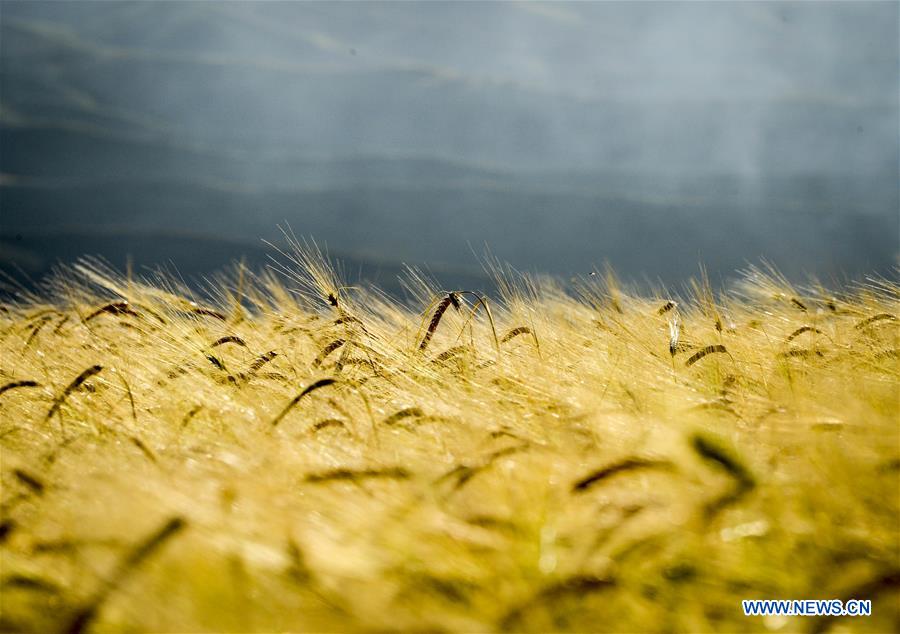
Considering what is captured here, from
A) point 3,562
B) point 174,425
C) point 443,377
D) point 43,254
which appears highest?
point 43,254

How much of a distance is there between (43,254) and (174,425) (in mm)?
18780

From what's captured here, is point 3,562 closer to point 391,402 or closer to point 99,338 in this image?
point 391,402

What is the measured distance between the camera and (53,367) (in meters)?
1.19

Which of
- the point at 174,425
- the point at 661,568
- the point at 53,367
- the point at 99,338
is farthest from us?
the point at 99,338

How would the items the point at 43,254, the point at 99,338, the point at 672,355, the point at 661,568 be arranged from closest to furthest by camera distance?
the point at 661,568 → the point at 672,355 → the point at 99,338 → the point at 43,254

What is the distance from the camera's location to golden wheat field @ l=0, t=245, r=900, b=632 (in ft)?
1.68

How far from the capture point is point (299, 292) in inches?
55.7

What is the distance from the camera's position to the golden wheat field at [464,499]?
0.51m

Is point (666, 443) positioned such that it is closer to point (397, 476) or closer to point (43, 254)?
point (397, 476)

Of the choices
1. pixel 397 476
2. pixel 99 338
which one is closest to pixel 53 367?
pixel 99 338

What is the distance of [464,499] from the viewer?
0.63 m

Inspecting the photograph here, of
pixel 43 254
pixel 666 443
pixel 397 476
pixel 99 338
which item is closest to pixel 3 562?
pixel 397 476

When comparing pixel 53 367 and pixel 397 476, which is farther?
pixel 53 367

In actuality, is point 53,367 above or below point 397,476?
above
